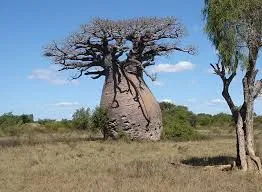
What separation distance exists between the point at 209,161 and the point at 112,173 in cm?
418

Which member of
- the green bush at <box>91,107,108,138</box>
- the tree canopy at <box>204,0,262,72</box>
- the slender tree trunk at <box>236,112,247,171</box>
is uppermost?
the tree canopy at <box>204,0,262,72</box>

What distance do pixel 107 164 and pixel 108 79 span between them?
12441mm

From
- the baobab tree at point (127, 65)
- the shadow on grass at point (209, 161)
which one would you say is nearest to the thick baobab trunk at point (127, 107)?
the baobab tree at point (127, 65)

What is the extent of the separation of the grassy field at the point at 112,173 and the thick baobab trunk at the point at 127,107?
7373mm

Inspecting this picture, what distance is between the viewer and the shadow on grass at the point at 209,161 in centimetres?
1519

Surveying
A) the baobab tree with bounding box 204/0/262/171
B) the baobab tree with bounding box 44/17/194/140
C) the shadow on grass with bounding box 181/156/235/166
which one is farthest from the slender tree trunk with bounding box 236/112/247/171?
the baobab tree with bounding box 44/17/194/140

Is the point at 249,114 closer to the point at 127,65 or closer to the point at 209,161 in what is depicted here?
the point at 209,161

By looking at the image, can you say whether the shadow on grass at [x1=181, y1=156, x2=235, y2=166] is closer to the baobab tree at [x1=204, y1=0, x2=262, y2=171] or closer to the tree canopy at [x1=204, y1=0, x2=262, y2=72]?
the baobab tree at [x1=204, y1=0, x2=262, y2=171]

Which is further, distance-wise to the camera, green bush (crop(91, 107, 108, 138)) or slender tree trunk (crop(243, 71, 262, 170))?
green bush (crop(91, 107, 108, 138))

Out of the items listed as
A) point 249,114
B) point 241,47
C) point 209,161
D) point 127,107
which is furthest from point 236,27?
point 127,107

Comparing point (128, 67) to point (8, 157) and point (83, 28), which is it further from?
point (8, 157)

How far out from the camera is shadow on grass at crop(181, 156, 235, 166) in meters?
15.2

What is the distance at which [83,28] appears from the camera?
25.0m

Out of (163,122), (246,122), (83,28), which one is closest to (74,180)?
(246,122)
